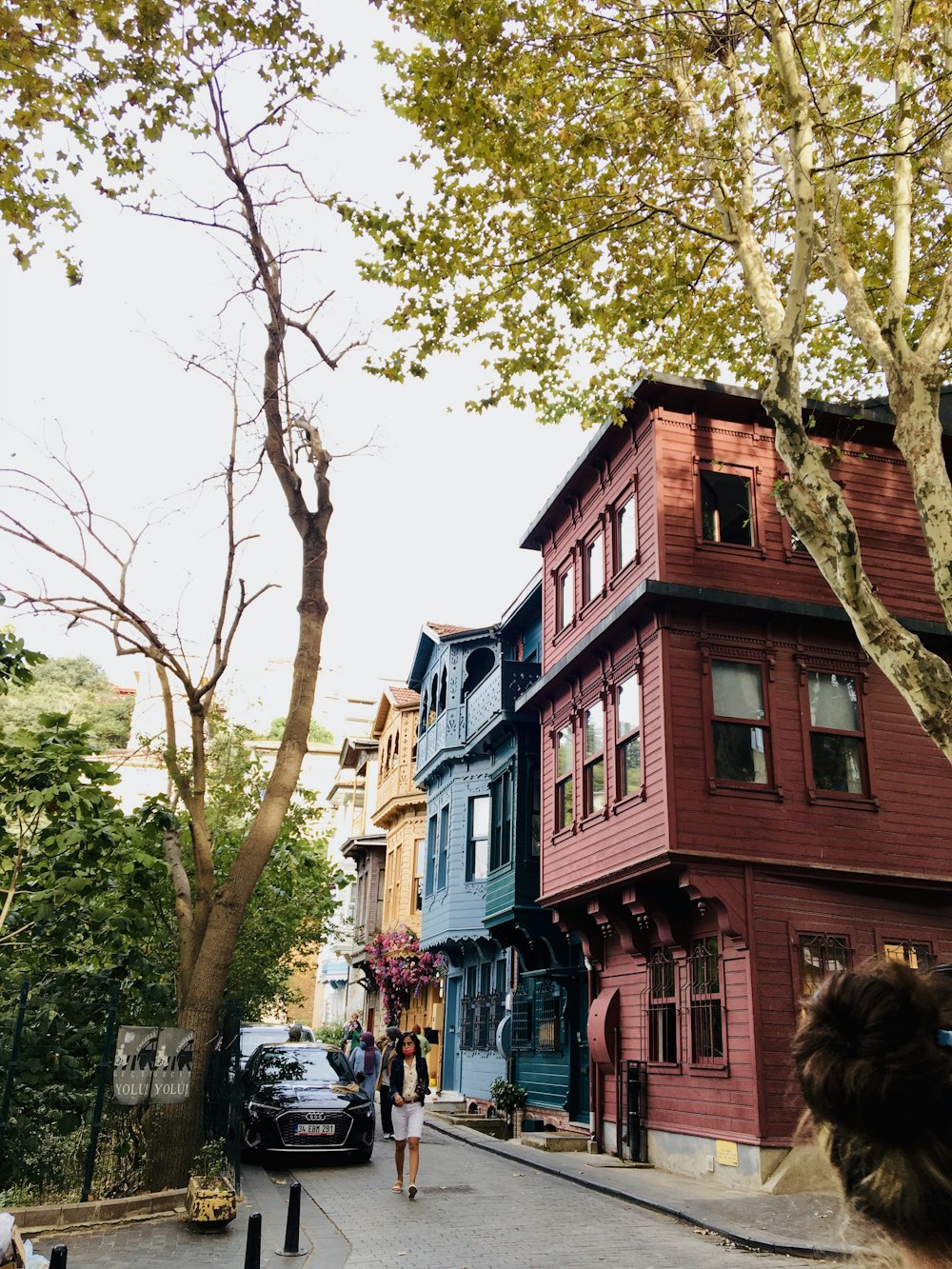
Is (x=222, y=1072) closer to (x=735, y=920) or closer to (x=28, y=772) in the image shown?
(x=28, y=772)

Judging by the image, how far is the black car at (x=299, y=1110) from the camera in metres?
14.8

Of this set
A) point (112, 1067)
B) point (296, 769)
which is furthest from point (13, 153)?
point (112, 1067)

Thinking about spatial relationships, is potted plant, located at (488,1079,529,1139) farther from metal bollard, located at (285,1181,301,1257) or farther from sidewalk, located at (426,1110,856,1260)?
metal bollard, located at (285,1181,301,1257)

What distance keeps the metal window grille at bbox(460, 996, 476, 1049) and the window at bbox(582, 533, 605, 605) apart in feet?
38.6

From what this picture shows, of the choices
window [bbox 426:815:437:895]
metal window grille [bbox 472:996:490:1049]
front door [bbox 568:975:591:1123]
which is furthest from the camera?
window [bbox 426:815:437:895]

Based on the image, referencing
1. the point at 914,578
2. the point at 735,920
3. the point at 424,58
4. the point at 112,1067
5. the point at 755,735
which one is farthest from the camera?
the point at 914,578

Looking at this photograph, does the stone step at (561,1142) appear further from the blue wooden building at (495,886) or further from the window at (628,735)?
the window at (628,735)

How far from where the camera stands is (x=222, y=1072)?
12688 mm

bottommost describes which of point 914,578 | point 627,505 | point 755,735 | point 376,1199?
point 376,1199

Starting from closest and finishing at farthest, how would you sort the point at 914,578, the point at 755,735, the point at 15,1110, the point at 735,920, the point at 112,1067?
1. the point at 15,1110
2. the point at 112,1067
3. the point at 735,920
4. the point at 755,735
5. the point at 914,578

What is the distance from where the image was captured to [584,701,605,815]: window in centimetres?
1741

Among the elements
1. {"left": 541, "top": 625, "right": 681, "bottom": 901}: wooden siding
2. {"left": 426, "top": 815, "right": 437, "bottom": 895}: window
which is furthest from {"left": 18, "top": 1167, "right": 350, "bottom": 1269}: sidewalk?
{"left": 426, "top": 815, "right": 437, "bottom": 895}: window

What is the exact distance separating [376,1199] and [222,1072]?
239 cm

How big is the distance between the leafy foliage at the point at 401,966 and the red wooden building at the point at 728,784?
11530 mm
